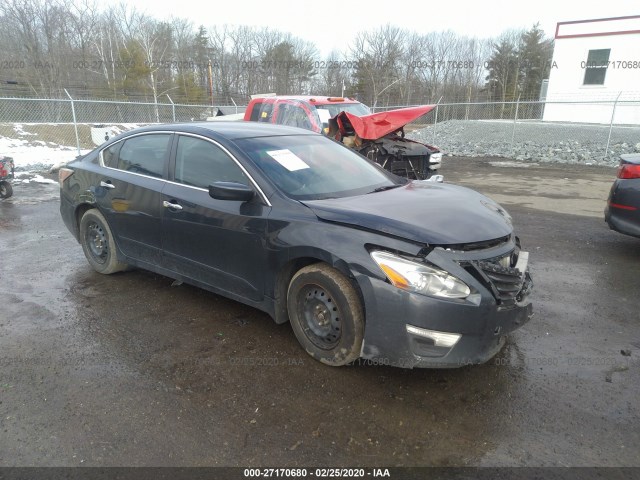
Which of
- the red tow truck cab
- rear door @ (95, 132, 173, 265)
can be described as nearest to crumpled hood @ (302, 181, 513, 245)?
rear door @ (95, 132, 173, 265)

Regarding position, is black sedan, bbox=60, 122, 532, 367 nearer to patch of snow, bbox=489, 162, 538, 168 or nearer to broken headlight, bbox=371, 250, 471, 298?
broken headlight, bbox=371, 250, 471, 298

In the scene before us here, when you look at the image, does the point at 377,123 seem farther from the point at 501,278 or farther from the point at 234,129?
the point at 501,278

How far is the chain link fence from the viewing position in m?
16.5

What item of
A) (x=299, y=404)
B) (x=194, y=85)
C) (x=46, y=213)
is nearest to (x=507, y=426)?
(x=299, y=404)

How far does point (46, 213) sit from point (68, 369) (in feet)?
19.0

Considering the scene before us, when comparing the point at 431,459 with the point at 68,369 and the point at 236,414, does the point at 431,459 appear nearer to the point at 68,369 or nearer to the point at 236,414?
the point at 236,414

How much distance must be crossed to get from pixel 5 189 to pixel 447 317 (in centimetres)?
953

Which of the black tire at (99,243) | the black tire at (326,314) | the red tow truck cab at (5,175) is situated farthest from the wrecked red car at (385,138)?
the red tow truck cab at (5,175)

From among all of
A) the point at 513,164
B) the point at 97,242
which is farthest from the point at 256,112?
the point at 513,164

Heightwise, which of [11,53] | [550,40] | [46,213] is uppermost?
[550,40]

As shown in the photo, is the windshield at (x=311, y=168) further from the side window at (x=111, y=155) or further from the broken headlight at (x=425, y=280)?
the side window at (x=111, y=155)

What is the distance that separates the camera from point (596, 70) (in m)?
22.9

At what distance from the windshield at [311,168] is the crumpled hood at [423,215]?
0.72 ft

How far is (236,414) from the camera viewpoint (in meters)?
2.68
